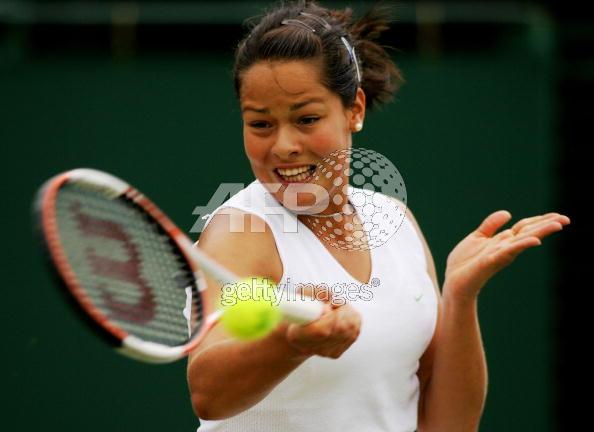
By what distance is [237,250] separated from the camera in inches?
84.7

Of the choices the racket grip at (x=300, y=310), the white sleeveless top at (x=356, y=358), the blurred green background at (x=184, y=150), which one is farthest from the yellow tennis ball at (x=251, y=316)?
the blurred green background at (x=184, y=150)

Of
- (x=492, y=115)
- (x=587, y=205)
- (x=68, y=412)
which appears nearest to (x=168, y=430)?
(x=68, y=412)

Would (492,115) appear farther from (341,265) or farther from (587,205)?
(341,265)

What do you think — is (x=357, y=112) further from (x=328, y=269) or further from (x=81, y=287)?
(x=81, y=287)

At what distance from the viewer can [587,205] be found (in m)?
4.96

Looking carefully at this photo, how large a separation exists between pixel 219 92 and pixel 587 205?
5.85 feet

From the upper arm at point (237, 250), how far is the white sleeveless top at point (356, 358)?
0.08 feet

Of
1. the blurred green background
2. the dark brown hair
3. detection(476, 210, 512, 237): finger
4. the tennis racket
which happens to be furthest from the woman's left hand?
the blurred green background

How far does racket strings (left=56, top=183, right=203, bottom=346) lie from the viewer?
1.80 meters

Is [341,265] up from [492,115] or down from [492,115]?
up

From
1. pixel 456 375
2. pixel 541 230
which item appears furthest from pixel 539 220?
pixel 456 375

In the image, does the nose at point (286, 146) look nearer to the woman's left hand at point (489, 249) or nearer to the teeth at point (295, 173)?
the teeth at point (295, 173)

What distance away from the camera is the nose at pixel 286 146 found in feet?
7.51

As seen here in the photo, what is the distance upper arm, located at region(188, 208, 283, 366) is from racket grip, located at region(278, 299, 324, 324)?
0.78 feet
